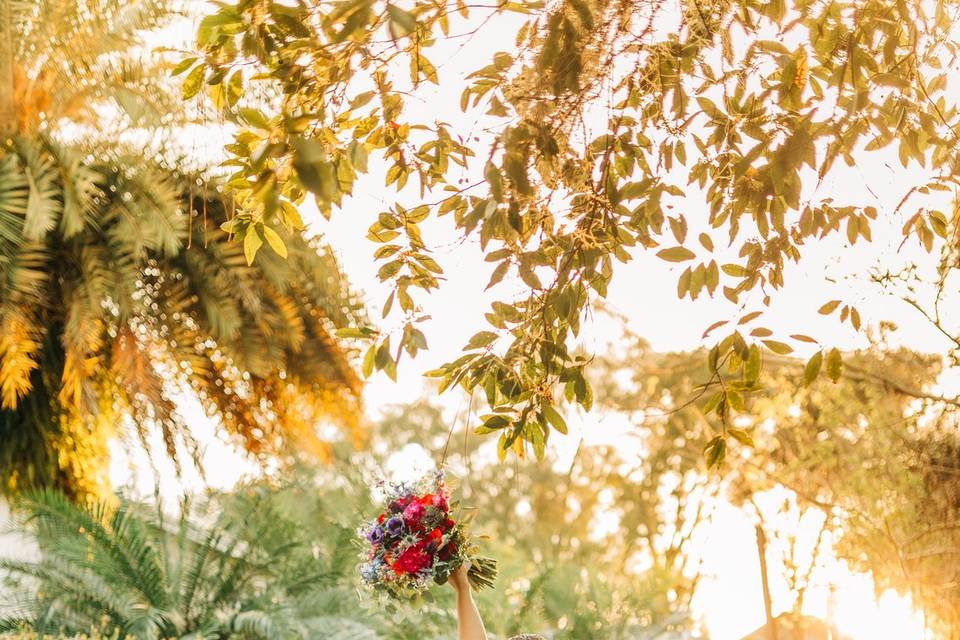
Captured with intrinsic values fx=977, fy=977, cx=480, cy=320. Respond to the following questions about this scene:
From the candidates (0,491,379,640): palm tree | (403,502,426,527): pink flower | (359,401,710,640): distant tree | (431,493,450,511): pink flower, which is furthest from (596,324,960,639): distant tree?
(0,491,379,640): palm tree

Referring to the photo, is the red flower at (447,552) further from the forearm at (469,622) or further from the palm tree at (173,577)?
the palm tree at (173,577)

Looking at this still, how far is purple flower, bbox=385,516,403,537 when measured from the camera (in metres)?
3.54

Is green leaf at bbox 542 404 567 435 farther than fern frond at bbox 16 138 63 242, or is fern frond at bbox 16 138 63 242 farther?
fern frond at bbox 16 138 63 242

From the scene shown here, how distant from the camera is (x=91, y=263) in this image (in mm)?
6848

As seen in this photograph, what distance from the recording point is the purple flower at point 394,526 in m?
3.54

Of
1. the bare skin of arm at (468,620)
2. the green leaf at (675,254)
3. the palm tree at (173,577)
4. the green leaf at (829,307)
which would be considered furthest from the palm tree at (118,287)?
the green leaf at (829,307)

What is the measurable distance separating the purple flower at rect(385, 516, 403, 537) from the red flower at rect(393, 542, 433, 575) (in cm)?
10

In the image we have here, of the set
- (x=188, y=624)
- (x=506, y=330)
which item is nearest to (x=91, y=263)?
(x=188, y=624)

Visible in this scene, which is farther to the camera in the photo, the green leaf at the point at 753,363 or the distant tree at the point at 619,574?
the distant tree at the point at 619,574

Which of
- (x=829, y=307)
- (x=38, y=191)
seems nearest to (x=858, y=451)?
(x=829, y=307)

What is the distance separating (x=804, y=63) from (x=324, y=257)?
20.9 ft

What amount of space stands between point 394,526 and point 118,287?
4063mm

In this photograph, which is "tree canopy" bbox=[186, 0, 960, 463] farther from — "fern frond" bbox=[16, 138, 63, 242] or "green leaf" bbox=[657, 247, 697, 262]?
"fern frond" bbox=[16, 138, 63, 242]

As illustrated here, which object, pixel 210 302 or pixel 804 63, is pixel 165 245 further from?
pixel 804 63
